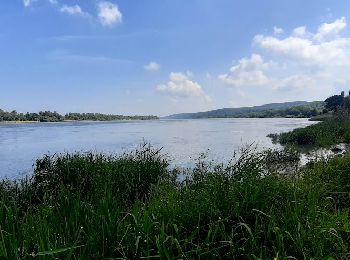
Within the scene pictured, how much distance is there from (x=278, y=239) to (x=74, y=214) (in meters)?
3.38

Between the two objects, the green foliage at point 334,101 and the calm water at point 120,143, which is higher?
the green foliage at point 334,101

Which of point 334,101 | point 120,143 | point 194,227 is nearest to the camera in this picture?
point 194,227

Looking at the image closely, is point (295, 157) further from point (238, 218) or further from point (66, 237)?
point (66, 237)

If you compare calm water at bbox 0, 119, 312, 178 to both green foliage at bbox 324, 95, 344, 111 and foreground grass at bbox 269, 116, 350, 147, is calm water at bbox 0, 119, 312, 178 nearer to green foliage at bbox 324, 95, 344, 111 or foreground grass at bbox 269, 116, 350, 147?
foreground grass at bbox 269, 116, 350, 147

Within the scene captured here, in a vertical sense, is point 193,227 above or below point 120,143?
Result: above

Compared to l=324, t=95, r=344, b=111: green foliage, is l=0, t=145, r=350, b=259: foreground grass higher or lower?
lower

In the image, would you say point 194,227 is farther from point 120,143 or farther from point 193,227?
point 120,143

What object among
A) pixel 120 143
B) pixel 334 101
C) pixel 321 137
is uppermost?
pixel 334 101

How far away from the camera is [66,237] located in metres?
5.48

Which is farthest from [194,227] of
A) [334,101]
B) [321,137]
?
[334,101]

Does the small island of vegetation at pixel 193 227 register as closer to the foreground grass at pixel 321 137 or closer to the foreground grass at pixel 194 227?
the foreground grass at pixel 194 227

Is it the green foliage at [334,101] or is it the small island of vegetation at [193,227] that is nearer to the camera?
the small island of vegetation at [193,227]

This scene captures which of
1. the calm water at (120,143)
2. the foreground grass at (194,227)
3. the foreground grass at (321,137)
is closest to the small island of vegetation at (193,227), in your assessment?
the foreground grass at (194,227)

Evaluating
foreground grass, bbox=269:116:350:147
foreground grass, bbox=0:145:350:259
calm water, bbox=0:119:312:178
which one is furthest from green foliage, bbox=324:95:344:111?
foreground grass, bbox=0:145:350:259
